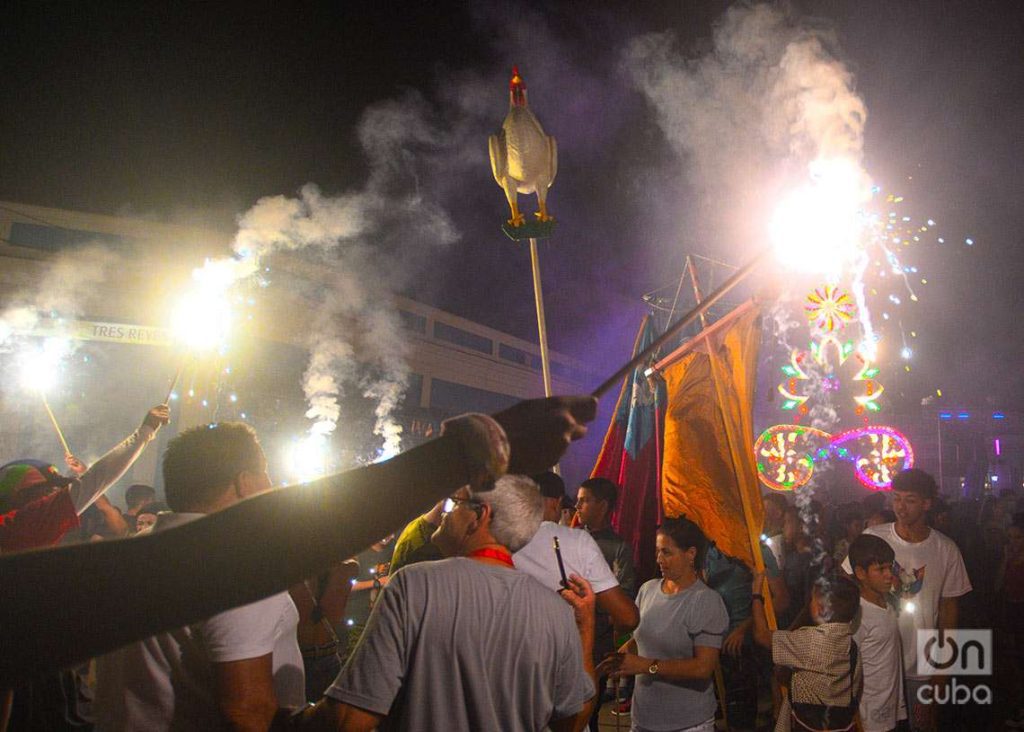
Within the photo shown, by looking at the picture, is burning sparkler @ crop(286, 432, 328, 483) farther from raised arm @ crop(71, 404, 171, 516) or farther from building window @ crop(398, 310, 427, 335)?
raised arm @ crop(71, 404, 171, 516)

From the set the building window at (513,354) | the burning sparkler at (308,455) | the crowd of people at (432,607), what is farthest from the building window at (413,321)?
the crowd of people at (432,607)

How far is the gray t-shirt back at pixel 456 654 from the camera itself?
2.31 m

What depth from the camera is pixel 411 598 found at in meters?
2.39

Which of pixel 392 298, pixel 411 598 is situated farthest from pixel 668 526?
pixel 392 298

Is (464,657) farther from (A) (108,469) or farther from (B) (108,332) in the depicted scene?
(B) (108,332)

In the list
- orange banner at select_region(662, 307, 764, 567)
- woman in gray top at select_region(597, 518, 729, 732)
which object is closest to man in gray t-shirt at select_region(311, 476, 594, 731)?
woman in gray top at select_region(597, 518, 729, 732)

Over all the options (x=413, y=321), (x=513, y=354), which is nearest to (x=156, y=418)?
(x=413, y=321)

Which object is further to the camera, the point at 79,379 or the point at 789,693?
the point at 79,379

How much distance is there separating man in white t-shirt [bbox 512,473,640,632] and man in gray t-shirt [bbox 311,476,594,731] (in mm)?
1046

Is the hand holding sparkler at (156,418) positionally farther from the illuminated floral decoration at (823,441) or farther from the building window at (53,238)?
the building window at (53,238)

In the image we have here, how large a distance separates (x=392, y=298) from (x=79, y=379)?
39.9ft

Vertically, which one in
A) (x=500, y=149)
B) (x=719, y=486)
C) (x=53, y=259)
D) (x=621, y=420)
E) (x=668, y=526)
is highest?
(x=53, y=259)

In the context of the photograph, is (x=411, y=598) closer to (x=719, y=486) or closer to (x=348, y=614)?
(x=719, y=486)

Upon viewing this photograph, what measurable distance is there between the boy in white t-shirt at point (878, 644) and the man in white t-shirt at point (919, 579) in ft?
1.34
